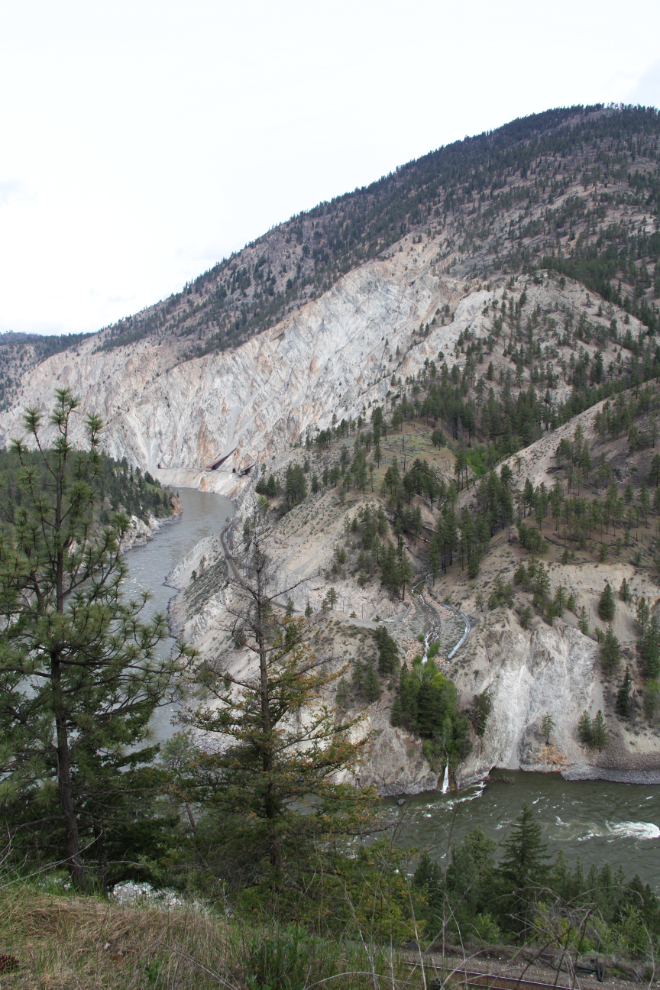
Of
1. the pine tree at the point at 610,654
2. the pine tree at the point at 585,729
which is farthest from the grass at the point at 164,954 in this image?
the pine tree at the point at 610,654

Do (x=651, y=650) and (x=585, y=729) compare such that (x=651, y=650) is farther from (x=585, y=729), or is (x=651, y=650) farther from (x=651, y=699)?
(x=585, y=729)

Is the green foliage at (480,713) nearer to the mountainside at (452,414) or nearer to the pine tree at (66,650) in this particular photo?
the mountainside at (452,414)

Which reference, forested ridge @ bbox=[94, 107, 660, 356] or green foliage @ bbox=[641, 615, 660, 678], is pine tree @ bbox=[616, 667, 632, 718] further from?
forested ridge @ bbox=[94, 107, 660, 356]

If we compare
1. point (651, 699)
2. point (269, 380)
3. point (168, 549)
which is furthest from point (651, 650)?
point (269, 380)

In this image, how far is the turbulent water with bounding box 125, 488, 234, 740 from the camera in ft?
173

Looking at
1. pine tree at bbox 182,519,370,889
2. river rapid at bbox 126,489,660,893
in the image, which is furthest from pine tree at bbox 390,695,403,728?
pine tree at bbox 182,519,370,889

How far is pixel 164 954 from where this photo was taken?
455 cm

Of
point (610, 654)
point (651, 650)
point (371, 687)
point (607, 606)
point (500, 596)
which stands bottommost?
point (371, 687)

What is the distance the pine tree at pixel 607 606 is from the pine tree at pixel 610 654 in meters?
1.84

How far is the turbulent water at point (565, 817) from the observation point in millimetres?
24625

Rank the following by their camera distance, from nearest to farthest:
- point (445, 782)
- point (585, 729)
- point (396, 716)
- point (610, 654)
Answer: point (445, 782) < point (396, 716) < point (585, 729) < point (610, 654)

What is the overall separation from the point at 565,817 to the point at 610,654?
10459 mm

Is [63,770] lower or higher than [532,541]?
higher

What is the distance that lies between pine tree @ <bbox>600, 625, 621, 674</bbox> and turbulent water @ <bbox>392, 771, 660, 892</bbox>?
6661 mm
